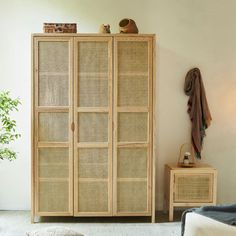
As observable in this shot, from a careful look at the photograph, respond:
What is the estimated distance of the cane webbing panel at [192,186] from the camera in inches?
169

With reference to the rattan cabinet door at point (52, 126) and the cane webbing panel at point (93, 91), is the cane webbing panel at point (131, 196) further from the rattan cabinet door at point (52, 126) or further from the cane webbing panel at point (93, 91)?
the cane webbing panel at point (93, 91)

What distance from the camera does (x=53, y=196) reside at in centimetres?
418

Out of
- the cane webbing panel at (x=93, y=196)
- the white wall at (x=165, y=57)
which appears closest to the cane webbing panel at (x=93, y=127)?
the cane webbing panel at (x=93, y=196)

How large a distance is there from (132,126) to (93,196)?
34.0 inches

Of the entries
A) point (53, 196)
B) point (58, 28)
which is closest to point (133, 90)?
point (58, 28)

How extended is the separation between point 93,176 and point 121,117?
0.70m

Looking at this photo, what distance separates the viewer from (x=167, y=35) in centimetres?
469

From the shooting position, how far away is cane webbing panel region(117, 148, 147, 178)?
4.19 metres

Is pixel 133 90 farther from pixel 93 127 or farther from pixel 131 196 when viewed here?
pixel 131 196

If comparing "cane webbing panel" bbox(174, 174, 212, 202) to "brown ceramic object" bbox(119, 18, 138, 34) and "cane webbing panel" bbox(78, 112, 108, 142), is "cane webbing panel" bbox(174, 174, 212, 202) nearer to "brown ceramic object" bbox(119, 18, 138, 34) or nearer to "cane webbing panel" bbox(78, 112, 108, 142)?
"cane webbing panel" bbox(78, 112, 108, 142)

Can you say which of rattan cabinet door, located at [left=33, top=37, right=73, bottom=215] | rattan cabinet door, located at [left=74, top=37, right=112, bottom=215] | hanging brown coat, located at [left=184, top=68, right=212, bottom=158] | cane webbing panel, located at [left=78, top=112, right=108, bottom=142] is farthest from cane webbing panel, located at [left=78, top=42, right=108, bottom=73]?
hanging brown coat, located at [left=184, top=68, right=212, bottom=158]

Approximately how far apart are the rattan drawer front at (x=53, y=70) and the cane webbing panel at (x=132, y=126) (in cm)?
68

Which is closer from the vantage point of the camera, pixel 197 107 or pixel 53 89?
pixel 53 89

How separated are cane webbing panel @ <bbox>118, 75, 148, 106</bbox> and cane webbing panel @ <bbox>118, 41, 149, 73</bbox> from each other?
0.09m
